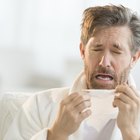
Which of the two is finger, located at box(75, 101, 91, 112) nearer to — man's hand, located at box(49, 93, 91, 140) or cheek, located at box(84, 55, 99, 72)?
man's hand, located at box(49, 93, 91, 140)

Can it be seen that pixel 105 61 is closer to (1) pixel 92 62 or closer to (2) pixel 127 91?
(1) pixel 92 62

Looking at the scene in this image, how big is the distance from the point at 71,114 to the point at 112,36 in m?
0.39

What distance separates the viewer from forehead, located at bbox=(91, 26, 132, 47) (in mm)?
1544

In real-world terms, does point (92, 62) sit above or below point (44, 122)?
above

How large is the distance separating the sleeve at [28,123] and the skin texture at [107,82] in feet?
0.49

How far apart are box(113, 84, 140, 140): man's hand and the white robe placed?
14 cm

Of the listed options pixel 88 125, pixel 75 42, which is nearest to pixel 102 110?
pixel 88 125

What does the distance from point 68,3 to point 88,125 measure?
0.80 m

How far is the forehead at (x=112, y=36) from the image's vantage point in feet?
5.07

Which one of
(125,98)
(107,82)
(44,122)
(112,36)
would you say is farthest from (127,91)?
(44,122)

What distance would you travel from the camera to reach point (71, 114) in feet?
4.46

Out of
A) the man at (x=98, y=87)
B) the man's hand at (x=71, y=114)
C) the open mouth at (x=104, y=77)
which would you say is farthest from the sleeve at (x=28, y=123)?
the open mouth at (x=104, y=77)

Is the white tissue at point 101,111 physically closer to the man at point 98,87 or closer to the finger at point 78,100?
the man at point 98,87

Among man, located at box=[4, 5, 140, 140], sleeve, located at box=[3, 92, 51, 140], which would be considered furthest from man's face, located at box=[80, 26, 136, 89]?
sleeve, located at box=[3, 92, 51, 140]
